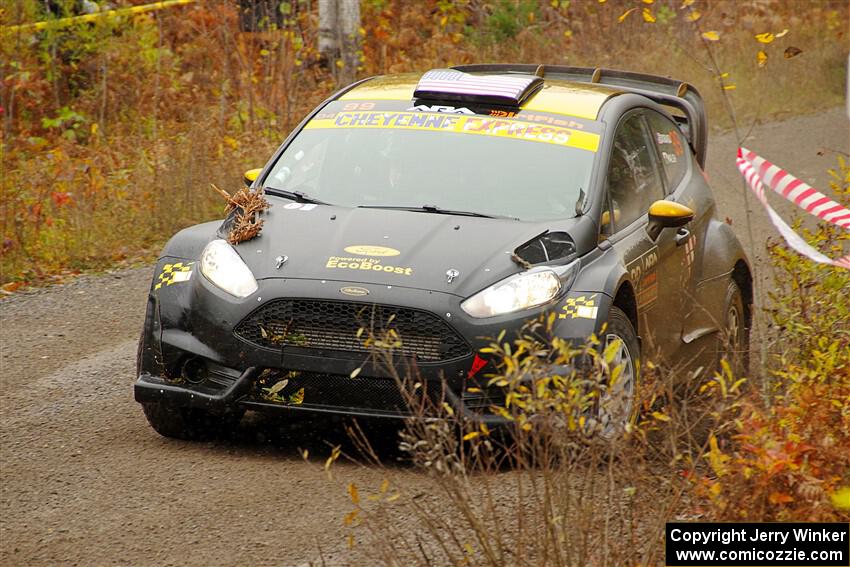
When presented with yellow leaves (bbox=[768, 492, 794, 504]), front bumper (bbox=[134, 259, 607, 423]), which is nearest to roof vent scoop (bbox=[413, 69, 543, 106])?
front bumper (bbox=[134, 259, 607, 423])

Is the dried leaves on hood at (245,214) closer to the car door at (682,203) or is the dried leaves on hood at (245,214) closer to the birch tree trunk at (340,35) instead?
the car door at (682,203)

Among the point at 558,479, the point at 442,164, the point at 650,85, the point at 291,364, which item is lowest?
the point at 291,364

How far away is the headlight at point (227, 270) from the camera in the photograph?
229 inches

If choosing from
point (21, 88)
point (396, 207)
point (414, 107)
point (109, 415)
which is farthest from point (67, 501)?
point (21, 88)

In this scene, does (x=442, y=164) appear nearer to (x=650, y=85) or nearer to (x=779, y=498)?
(x=650, y=85)

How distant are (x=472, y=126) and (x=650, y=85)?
6.70ft

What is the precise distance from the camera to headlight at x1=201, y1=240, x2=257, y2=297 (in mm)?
5820

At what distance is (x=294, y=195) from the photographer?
22.2 feet

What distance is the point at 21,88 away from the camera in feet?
48.6

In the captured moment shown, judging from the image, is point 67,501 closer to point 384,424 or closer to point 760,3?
point 384,424

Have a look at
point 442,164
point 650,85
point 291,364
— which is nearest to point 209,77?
point 650,85

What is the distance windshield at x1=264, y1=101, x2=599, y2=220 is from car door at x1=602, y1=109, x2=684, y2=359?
0.23 m

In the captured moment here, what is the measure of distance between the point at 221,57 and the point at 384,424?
11170 millimetres

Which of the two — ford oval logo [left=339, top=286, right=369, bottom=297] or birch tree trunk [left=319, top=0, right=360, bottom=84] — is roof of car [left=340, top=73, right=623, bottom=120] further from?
birch tree trunk [left=319, top=0, right=360, bottom=84]
